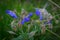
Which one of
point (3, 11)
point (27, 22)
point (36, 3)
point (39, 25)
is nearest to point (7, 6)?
point (3, 11)

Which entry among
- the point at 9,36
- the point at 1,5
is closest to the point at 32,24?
the point at 9,36

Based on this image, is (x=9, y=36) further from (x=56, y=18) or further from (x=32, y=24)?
(x=56, y=18)

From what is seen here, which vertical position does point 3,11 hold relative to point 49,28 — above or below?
above

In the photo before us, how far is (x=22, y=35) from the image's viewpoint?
4.10ft

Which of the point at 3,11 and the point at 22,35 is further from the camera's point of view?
the point at 3,11

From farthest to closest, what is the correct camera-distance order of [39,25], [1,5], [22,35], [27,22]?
[1,5]
[27,22]
[39,25]
[22,35]

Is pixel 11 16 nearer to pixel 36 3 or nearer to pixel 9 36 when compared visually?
pixel 9 36

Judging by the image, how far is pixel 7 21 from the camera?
152 centimetres

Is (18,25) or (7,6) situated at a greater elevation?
(7,6)

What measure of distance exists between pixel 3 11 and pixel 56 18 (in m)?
0.54

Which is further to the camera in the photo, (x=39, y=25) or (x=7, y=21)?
(x=7, y=21)

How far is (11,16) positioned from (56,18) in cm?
32

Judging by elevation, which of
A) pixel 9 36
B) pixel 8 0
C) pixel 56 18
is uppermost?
pixel 8 0

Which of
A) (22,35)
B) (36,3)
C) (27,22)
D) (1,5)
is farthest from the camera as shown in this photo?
(36,3)
